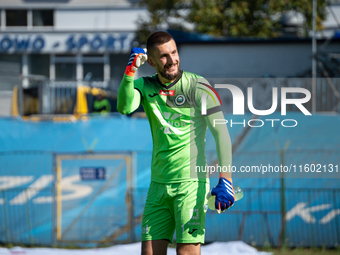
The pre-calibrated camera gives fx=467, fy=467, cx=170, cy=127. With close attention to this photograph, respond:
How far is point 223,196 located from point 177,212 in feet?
1.37

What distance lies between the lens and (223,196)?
329cm

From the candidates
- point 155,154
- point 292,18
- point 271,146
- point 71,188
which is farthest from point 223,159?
point 292,18

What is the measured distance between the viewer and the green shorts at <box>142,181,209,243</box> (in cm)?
348

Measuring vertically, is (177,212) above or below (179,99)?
below

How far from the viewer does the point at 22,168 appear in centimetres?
827

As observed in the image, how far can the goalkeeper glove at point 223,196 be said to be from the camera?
3279mm

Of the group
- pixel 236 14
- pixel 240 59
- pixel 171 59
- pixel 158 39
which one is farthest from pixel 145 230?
pixel 236 14

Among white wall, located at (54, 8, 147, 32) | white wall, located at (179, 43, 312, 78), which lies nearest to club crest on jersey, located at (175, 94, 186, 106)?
white wall, located at (179, 43, 312, 78)

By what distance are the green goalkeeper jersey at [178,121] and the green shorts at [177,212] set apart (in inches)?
2.7

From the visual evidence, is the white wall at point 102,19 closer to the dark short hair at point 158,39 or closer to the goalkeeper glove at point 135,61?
the dark short hair at point 158,39

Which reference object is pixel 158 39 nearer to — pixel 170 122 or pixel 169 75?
pixel 169 75

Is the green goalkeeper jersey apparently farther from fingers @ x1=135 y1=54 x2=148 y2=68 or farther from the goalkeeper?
fingers @ x1=135 y1=54 x2=148 y2=68

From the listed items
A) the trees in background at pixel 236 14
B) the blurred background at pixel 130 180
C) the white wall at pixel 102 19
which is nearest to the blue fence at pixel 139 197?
the blurred background at pixel 130 180

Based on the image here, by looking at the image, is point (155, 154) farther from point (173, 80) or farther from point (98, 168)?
point (98, 168)
